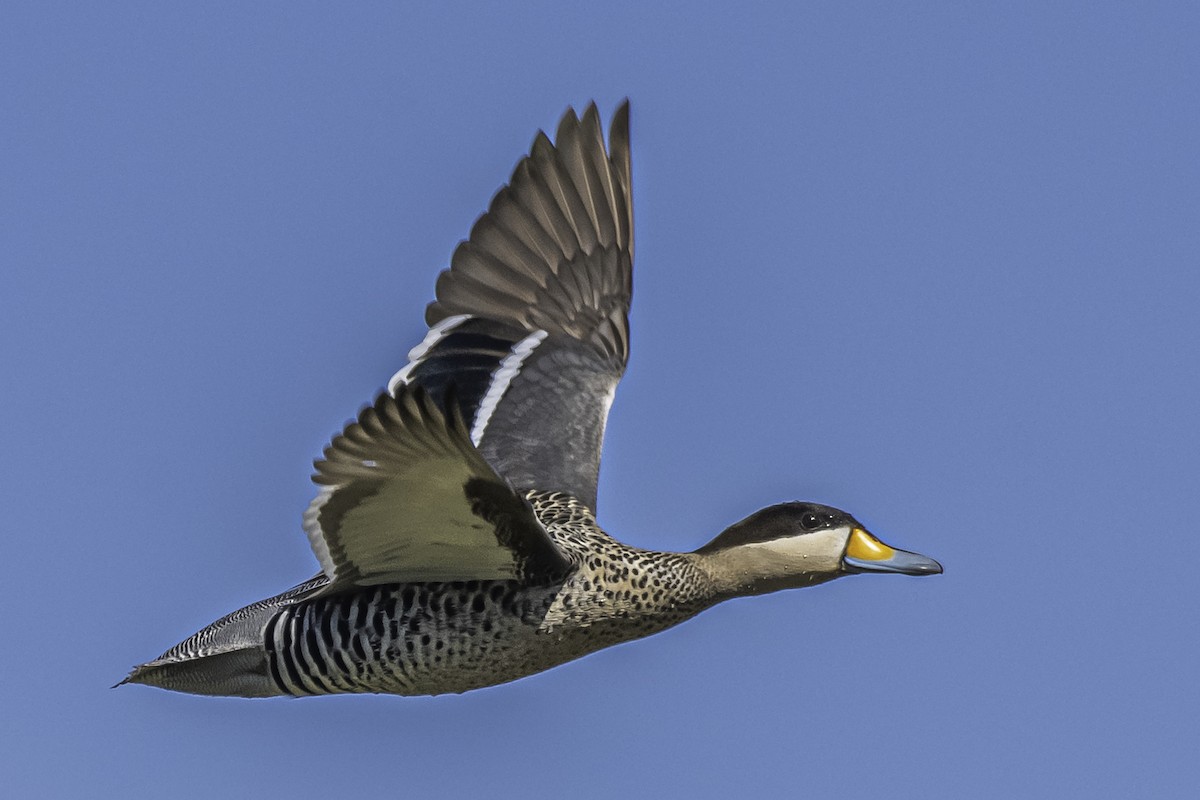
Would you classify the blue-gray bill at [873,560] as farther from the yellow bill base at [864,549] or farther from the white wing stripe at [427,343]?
the white wing stripe at [427,343]

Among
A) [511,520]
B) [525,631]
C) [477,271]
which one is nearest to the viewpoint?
[511,520]

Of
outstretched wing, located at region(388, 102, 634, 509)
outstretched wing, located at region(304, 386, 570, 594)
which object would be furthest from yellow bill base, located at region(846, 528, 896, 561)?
outstretched wing, located at region(388, 102, 634, 509)

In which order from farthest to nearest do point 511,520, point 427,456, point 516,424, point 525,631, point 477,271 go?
point 477,271 < point 516,424 < point 525,631 < point 511,520 < point 427,456

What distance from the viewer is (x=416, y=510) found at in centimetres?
885

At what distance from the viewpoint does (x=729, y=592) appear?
10.0 meters

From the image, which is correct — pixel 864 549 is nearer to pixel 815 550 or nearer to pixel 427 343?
pixel 815 550

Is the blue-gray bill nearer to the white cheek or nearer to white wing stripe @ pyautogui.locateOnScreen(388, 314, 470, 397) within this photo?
the white cheek

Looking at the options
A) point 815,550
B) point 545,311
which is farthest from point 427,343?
point 815,550

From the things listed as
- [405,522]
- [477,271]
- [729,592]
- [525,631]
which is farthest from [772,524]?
[477,271]

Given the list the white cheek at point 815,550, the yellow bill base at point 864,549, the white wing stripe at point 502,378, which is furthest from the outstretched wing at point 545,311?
the yellow bill base at point 864,549

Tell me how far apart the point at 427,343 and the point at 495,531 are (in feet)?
9.28

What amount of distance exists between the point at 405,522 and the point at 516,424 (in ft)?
8.04

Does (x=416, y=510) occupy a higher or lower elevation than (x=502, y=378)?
lower

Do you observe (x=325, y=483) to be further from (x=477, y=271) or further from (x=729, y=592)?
(x=477, y=271)
